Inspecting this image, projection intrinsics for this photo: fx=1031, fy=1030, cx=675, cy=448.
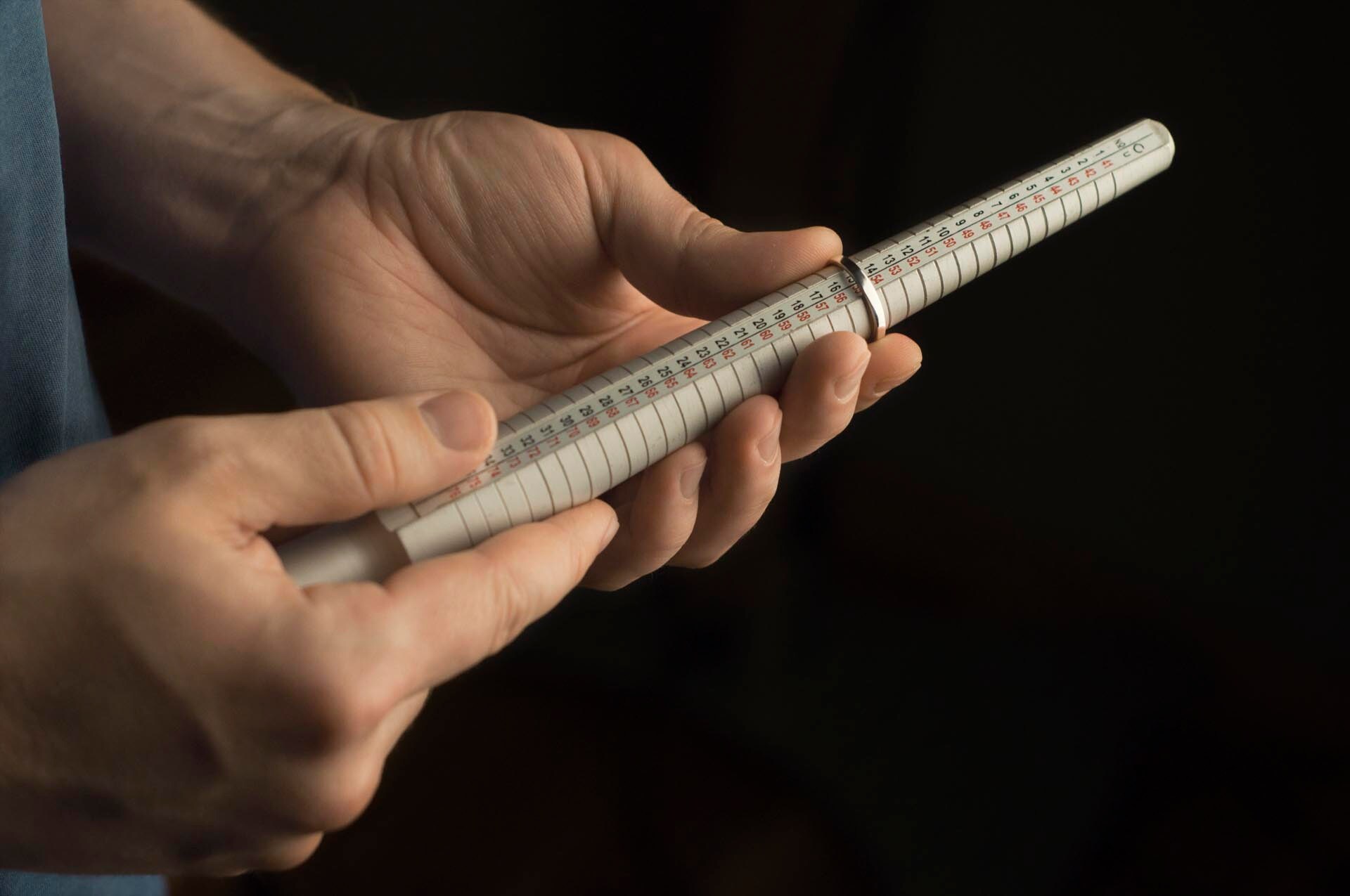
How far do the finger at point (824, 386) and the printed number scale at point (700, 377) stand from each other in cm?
3

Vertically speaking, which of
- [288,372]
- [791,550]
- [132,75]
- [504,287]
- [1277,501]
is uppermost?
[132,75]

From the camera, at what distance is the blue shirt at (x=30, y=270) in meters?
0.65

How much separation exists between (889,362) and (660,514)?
224 mm

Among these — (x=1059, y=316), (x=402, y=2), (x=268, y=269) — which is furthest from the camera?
(x=402, y=2)

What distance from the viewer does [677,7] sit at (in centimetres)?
166

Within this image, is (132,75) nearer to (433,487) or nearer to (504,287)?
(504,287)

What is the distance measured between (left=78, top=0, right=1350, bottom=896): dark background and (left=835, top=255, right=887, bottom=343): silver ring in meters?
0.60

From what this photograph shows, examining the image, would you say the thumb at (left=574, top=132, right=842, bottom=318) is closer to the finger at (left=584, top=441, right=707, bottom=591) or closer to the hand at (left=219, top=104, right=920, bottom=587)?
the hand at (left=219, top=104, right=920, bottom=587)

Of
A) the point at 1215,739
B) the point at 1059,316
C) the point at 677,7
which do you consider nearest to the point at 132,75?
the point at 677,7

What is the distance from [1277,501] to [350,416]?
1414 mm

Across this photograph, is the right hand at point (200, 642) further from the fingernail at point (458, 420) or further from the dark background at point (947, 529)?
the dark background at point (947, 529)

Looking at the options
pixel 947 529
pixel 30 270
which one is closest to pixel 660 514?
pixel 30 270

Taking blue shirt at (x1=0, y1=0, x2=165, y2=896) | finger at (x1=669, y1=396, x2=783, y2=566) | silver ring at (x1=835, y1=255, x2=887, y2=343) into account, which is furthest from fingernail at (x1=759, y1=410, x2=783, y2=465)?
blue shirt at (x1=0, y1=0, x2=165, y2=896)

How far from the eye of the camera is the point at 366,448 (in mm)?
594
